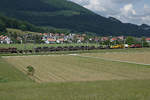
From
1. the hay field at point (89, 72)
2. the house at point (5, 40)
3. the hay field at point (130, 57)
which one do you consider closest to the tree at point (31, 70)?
the hay field at point (89, 72)

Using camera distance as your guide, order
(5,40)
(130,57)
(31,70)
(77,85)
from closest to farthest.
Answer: (77,85) → (31,70) → (130,57) → (5,40)

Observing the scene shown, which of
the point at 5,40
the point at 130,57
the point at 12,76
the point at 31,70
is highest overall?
the point at 5,40

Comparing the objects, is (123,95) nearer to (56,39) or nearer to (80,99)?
(80,99)

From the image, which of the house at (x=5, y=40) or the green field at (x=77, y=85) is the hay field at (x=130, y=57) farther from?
the house at (x=5, y=40)

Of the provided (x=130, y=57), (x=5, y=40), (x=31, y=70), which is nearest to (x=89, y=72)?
(x=31, y=70)

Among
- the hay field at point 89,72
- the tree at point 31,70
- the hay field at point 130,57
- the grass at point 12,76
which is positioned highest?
the tree at point 31,70

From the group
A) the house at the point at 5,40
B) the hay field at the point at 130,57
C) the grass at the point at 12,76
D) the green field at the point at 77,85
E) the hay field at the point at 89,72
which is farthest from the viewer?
the house at the point at 5,40

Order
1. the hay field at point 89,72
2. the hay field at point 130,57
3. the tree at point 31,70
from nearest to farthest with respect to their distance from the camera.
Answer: the hay field at point 89,72
the tree at point 31,70
the hay field at point 130,57

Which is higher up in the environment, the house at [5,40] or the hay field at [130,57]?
the house at [5,40]

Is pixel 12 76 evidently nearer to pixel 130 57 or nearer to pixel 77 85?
pixel 77 85

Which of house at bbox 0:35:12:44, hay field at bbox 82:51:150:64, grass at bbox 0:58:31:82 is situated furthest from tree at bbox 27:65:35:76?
house at bbox 0:35:12:44

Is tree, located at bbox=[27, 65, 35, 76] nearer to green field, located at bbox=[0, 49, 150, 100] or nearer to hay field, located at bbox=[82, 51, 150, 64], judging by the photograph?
green field, located at bbox=[0, 49, 150, 100]

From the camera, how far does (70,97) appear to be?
9.48m

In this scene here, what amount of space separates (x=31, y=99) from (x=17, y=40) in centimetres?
7801
